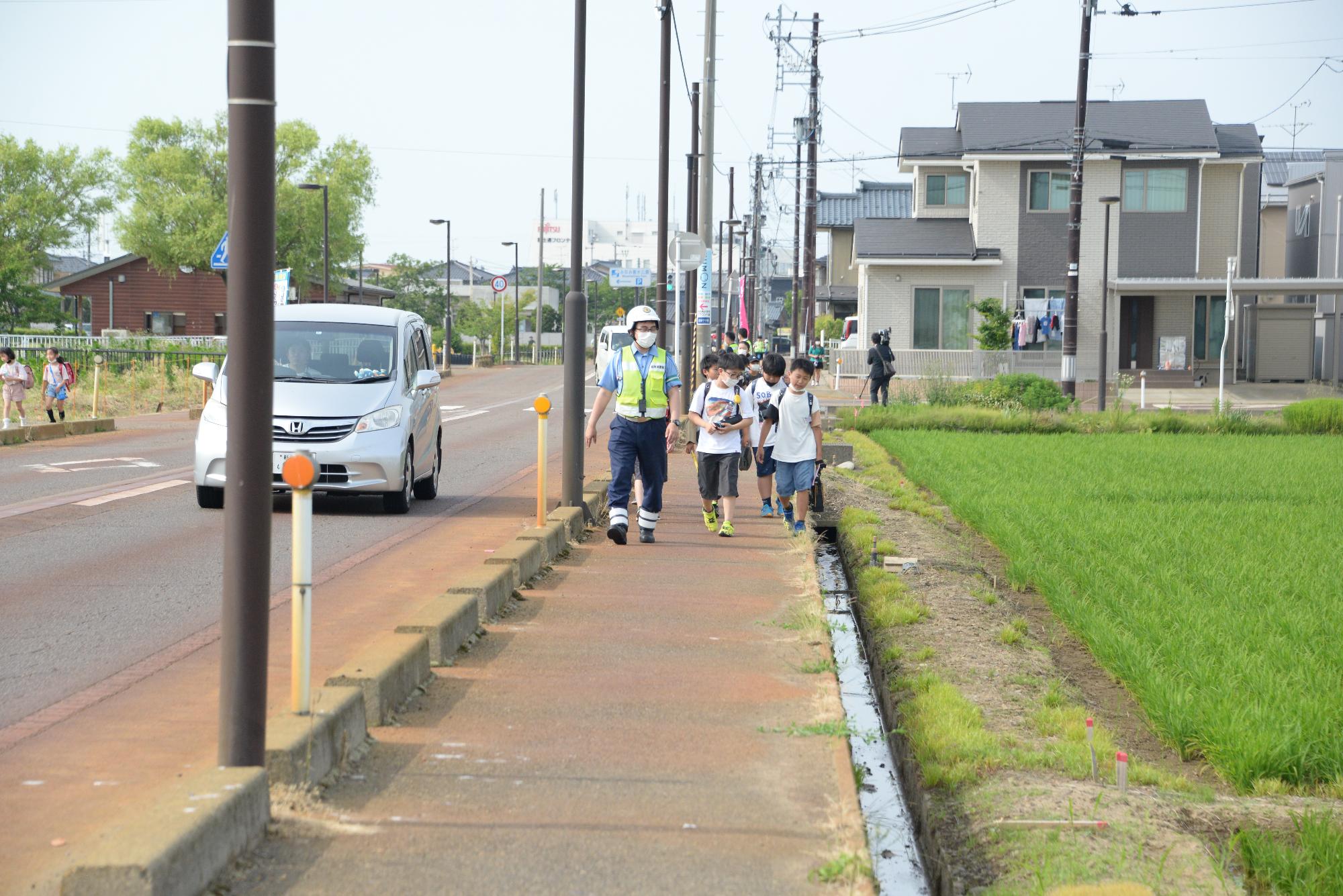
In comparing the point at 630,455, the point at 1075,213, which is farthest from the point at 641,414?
the point at 1075,213

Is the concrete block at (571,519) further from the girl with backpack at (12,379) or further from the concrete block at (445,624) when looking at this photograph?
the girl with backpack at (12,379)

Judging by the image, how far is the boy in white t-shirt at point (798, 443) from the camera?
1225 centimetres

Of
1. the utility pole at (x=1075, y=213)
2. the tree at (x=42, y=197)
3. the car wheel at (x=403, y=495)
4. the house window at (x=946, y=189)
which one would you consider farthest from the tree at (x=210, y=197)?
the car wheel at (x=403, y=495)

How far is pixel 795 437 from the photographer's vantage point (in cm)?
1231

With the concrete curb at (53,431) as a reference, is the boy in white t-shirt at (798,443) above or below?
above

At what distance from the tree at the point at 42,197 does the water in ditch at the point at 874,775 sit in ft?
224

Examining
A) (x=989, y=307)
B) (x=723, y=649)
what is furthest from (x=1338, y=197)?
(x=723, y=649)

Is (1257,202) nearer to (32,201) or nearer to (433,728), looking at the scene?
(433,728)

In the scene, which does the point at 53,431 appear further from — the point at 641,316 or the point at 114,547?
the point at 641,316

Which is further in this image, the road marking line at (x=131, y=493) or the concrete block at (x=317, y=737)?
the road marking line at (x=131, y=493)

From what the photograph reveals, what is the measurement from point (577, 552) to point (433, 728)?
17.2 feet

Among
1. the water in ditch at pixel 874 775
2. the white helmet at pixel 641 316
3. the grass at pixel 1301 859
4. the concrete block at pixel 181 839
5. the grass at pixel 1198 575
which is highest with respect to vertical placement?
the white helmet at pixel 641 316

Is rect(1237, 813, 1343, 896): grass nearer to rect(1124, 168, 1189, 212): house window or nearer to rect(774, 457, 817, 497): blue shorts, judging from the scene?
rect(774, 457, 817, 497): blue shorts

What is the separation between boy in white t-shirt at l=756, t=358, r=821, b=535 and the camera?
12250mm
